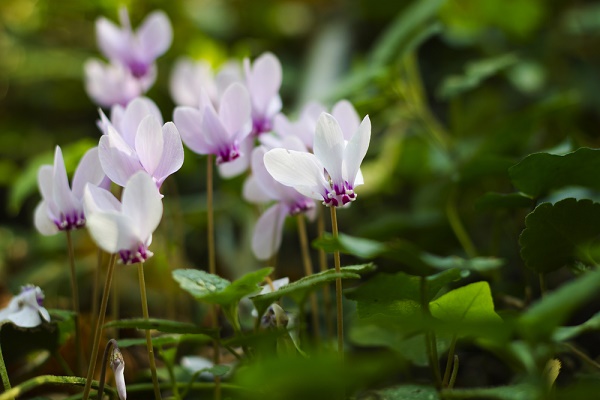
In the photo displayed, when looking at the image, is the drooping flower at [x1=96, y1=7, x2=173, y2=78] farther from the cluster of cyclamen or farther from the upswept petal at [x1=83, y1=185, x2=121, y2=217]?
the upswept petal at [x1=83, y1=185, x2=121, y2=217]

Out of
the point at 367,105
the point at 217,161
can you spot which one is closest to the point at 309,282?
the point at 217,161

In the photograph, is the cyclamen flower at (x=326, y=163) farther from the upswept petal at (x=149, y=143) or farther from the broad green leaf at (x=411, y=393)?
the broad green leaf at (x=411, y=393)

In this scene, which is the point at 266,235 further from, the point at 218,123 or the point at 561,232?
the point at 561,232

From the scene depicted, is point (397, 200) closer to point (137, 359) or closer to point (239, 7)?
point (137, 359)

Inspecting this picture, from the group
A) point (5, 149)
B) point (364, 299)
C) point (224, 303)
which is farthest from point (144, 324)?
point (5, 149)

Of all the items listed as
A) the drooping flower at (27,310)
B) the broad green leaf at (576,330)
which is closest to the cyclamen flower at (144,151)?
the drooping flower at (27,310)

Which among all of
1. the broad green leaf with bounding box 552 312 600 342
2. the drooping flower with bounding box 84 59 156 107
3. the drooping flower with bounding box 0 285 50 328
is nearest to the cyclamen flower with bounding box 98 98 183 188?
the drooping flower with bounding box 0 285 50 328

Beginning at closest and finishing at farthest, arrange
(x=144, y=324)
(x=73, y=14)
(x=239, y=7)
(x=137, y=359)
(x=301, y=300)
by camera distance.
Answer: (x=144, y=324) < (x=301, y=300) < (x=137, y=359) < (x=73, y=14) < (x=239, y=7)
